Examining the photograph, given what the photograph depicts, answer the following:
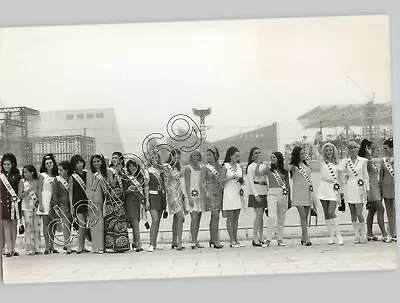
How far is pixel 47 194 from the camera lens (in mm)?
3229

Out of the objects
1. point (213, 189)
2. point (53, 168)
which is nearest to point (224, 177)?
point (213, 189)

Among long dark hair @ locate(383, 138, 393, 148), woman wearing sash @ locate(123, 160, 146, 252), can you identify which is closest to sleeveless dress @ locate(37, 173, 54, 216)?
woman wearing sash @ locate(123, 160, 146, 252)

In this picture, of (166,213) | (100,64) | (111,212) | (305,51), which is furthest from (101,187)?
(305,51)

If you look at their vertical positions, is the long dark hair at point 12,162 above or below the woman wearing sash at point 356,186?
above

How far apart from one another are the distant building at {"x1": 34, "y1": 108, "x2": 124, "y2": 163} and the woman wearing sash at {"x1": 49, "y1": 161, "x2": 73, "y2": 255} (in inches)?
6.8

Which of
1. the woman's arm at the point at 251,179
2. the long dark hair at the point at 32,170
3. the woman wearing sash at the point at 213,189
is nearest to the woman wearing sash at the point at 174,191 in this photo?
the woman wearing sash at the point at 213,189

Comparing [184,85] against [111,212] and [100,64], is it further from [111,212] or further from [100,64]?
[111,212]

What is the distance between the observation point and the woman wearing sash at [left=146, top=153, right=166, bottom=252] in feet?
10.6

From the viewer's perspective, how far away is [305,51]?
322 centimetres

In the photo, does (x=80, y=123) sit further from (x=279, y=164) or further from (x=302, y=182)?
(x=302, y=182)

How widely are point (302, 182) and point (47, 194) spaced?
1.30 m

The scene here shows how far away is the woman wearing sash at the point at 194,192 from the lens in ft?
10.6

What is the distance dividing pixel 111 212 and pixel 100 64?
2.46ft

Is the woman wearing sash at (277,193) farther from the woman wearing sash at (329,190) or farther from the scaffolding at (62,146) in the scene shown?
the scaffolding at (62,146)
